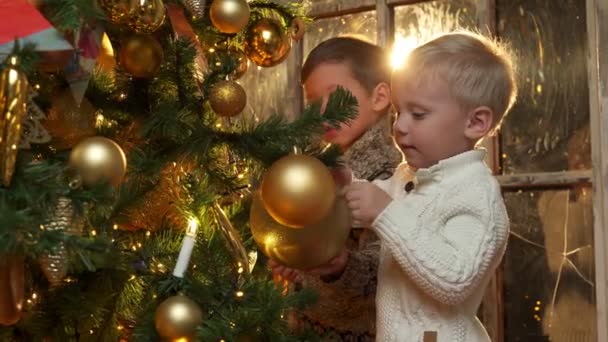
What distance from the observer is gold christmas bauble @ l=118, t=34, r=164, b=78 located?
3.37 ft

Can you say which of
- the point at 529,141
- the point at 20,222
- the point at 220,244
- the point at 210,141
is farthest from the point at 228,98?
the point at 529,141

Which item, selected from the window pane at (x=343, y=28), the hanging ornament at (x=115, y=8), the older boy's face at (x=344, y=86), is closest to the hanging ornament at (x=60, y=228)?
the hanging ornament at (x=115, y=8)

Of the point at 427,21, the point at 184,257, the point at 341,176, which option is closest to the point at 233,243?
the point at 184,257

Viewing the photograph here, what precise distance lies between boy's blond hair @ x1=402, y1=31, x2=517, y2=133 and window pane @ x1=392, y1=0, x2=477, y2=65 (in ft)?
1.81

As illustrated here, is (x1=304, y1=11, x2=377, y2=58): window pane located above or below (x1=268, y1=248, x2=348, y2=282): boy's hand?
above

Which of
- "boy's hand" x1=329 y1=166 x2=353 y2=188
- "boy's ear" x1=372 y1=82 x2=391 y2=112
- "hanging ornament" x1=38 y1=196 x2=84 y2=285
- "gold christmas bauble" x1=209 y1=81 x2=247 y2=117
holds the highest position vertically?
"boy's ear" x1=372 y1=82 x2=391 y2=112

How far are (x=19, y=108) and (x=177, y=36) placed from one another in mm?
379

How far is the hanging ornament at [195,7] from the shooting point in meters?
1.13

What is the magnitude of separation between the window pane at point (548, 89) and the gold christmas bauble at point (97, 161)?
1.02m

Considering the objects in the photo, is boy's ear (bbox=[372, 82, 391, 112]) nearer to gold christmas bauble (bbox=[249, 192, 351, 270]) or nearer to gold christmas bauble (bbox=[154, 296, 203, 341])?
gold christmas bauble (bbox=[249, 192, 351, 270])

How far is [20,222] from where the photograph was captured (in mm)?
719

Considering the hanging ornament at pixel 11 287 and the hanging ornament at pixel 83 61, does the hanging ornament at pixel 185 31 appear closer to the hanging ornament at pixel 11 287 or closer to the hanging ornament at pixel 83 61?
the hanging ornament at pixel 83 61

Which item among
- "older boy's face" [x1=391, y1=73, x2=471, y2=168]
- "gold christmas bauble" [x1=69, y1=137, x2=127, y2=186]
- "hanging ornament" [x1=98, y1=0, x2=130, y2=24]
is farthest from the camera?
"older boy's face" [x1=391, y1=73, x2=471, y2=168]

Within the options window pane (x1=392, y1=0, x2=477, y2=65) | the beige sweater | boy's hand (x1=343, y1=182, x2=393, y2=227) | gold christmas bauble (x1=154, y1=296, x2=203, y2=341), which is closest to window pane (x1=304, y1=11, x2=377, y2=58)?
window pane (x1=392, y1=0, x2=477, y2=65)
